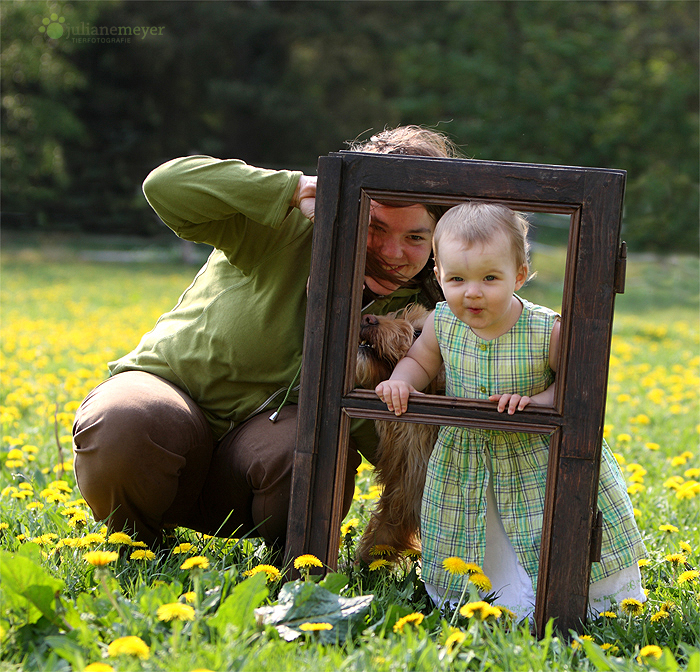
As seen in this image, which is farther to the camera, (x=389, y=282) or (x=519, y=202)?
(x=389, y=282)

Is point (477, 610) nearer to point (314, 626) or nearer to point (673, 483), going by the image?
point (314, 626)

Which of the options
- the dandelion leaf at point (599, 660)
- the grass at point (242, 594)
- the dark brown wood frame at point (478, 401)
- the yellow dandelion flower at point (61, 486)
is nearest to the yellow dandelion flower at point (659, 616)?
the grass at point (242, 594)

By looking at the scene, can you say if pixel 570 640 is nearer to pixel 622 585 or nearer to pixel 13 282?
pixel 622 585

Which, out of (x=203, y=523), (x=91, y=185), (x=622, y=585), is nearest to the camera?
(x=622, y=585)

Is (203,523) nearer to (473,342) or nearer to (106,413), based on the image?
(106,413)

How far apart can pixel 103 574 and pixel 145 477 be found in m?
0.58

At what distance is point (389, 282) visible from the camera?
216 cm

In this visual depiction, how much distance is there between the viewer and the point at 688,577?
6.50 ft

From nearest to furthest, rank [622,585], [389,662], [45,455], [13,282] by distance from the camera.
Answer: [389,662]
[622,585]
[45,455]
[13,282]

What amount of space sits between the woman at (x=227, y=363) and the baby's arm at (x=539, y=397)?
395mm

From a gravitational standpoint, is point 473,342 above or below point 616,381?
above

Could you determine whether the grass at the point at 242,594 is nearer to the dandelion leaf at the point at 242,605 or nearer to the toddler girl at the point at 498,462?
the dandelion leaf at the point at 242,605

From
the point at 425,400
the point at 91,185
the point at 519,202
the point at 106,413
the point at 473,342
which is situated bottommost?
the point at 106,413

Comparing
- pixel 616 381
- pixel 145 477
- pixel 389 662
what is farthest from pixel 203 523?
pixel 616 381
